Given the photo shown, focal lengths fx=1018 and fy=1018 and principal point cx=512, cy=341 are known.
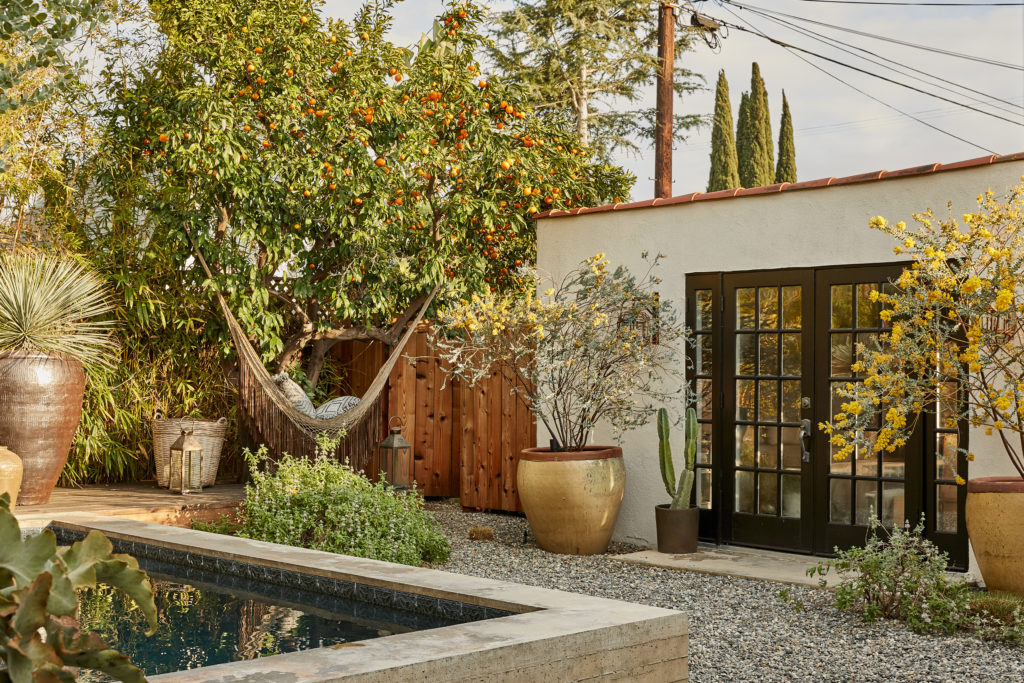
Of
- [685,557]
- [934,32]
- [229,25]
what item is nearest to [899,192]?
[685,557]

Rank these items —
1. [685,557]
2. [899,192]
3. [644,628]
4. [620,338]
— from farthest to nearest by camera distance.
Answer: [620,338], [685,557], [899,192], [644,628]

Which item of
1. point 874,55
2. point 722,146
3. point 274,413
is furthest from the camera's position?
point 722,146

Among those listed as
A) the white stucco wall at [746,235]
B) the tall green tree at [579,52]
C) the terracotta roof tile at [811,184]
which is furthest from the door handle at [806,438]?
the tall green tree at [579,52]

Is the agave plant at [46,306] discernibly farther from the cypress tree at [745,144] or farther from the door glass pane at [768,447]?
the cypress tree at [745,144]

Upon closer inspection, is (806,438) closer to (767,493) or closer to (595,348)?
(767,493)

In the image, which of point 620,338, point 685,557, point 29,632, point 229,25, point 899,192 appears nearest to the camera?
point 29,632

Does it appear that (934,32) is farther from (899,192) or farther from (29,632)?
(29,632)

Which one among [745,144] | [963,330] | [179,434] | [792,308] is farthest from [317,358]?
[745,144]

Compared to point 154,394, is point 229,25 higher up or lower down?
higher up

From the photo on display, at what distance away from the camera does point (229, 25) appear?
7688 mm

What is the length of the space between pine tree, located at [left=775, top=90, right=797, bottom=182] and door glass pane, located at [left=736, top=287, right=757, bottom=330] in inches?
628

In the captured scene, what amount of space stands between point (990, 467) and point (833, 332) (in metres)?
1.16

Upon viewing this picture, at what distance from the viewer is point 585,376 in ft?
21.5

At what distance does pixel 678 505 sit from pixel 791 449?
0.77m
